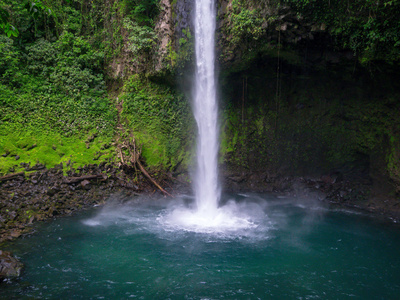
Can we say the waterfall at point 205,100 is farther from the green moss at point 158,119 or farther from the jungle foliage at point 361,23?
the jungle foliage at point 361,23

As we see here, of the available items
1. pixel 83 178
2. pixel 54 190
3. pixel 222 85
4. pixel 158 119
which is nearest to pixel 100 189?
pixel 83 178

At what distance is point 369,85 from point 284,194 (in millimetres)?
5287

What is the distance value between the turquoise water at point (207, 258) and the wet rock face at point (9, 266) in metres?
0.19

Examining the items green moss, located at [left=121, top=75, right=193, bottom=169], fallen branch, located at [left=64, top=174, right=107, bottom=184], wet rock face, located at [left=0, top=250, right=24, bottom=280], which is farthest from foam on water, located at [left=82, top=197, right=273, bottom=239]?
green moss, located at [left=121, top=75, right=193, bottom=169]

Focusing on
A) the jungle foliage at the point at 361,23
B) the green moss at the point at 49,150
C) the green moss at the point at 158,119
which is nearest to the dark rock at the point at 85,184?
the green moss at the point at 49,150

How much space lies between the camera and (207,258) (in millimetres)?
6387

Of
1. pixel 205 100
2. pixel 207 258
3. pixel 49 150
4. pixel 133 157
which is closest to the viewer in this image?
pixel 207 258

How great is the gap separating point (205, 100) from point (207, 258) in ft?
Result: 22.9

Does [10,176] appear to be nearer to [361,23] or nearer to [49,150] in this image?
[49,150]

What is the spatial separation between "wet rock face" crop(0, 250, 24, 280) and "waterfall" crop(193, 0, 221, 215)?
6.09 metres

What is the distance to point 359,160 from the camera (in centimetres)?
1085

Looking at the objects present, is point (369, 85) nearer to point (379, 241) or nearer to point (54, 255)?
point (379, 241)

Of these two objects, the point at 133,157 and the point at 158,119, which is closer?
the point at 133,157

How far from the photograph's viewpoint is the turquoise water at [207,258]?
203 inches
